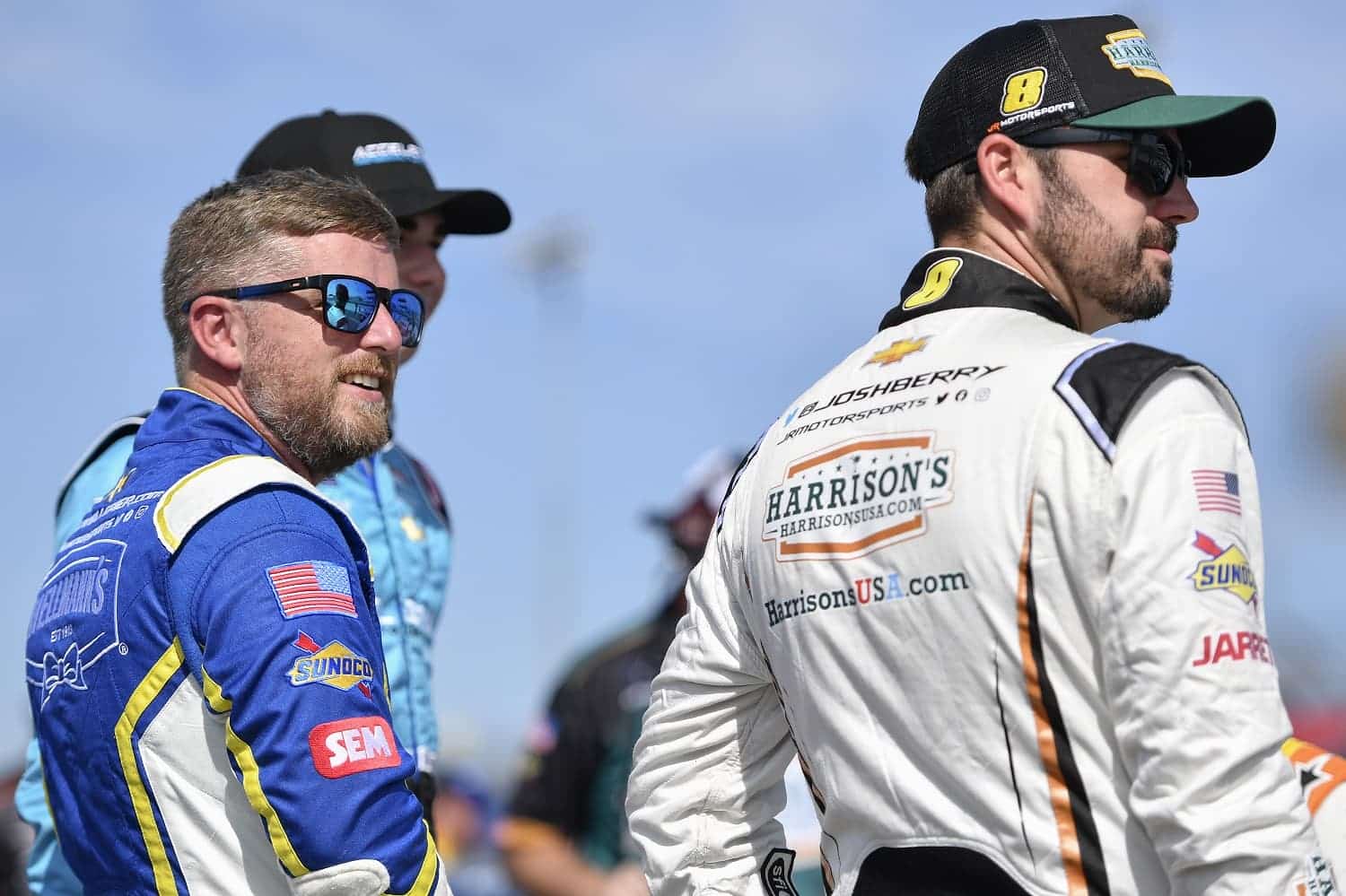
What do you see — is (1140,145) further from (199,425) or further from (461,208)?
(461,208)

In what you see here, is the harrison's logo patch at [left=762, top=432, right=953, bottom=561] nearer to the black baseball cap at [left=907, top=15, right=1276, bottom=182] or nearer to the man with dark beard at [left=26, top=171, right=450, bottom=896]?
the black baseball cap at [left=907, top=15, right=1276, bottom=182]

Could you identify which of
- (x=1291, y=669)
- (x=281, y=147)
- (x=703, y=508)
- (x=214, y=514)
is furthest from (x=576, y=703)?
(x=1291, y=669)

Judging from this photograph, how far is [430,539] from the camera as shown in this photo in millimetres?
4219

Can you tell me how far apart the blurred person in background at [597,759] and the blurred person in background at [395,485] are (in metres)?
1.30

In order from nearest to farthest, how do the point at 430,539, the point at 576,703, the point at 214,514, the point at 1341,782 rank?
the point at 1341,782, the point at 214,514, the point at 430,539, the point at 576,703

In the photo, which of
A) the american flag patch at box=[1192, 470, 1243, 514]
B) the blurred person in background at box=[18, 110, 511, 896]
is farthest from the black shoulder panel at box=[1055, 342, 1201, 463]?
the blurred person in background at box=[18, 110, 511, 896]

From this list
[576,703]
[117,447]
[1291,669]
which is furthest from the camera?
[1291,669]

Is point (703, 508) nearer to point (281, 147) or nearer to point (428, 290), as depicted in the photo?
point (428, 290)

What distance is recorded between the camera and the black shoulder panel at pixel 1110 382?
2053mm

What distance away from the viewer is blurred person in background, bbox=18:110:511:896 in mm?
3637

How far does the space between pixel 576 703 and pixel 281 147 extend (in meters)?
2.22

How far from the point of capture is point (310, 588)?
254 centimetres

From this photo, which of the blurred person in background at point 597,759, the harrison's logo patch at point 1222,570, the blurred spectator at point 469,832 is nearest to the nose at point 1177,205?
the harrison's logo patch at point 1222,570

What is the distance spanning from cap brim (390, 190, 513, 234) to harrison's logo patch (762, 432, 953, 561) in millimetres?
2073
